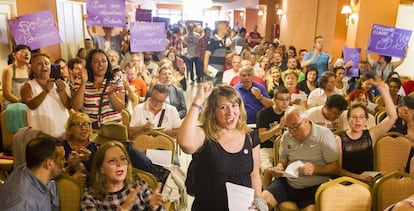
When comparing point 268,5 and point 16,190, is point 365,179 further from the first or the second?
point 268,5

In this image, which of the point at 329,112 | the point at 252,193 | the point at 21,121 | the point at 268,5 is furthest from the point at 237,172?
the point at 268,5

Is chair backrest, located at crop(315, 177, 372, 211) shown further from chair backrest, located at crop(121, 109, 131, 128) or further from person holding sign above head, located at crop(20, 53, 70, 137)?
chair backrest, located at crop(121, 109, 131, 128)

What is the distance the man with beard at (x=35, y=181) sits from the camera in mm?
2100

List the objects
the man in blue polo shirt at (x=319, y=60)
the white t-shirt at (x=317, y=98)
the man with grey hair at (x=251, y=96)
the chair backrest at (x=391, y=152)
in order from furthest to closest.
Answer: the man in blue polo shirt at (x=319, y=60), the white t-shirt at (x=317, y=98), the man with grey hair at (x=251, y=96), the chair backrest at (x=391, y=152)

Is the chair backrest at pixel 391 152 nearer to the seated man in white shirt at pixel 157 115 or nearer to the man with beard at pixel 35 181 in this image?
the seated man in white shirt at pixel 157 115

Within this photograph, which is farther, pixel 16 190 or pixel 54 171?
pixel 54 171

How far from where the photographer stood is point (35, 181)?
221 cm

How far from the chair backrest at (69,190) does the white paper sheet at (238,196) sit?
3.59ft

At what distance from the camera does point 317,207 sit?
8.83 feet

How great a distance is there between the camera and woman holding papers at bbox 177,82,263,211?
199 centimetres

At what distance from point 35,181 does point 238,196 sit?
1224 millimetres

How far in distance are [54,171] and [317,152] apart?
6.66ft

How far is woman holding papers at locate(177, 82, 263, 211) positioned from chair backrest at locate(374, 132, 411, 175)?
1929mm

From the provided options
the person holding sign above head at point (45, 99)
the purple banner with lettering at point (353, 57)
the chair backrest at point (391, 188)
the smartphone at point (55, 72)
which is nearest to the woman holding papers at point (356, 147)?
the chair backrest at point (391, 188)
